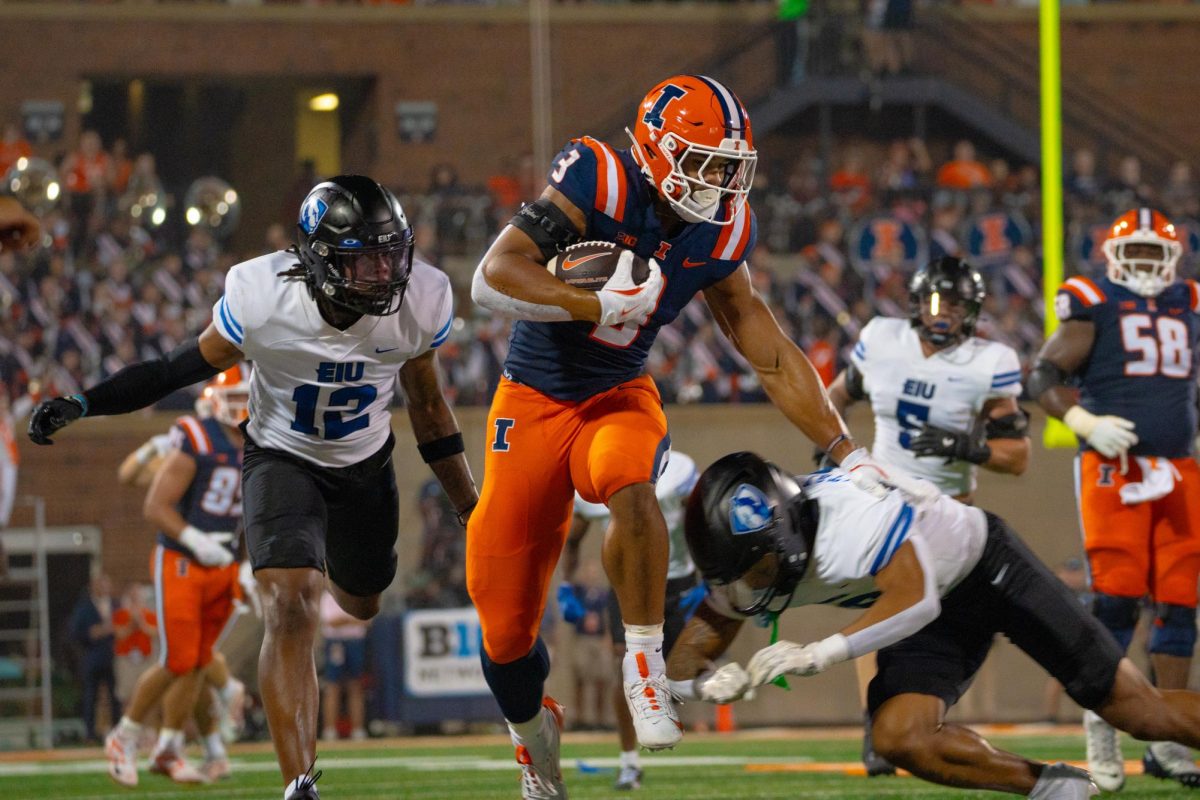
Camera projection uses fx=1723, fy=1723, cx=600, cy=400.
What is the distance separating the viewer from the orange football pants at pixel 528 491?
5.07m

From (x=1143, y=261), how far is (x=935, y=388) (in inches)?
39.7

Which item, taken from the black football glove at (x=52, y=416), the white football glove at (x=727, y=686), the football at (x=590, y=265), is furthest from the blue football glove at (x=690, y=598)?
the black football glove at (x=52, y=416)

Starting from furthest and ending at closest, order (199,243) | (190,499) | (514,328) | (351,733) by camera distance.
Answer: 1. (199,243)
2. (351,733)
3. (190,499)
4. (514,328)

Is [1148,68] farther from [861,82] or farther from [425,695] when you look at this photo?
[425,695]

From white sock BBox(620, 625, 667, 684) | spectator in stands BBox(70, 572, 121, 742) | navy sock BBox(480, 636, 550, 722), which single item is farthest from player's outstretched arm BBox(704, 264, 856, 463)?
spectator in stands BBox(70, 572, 121, 742)

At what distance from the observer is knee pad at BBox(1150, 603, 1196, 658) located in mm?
6742

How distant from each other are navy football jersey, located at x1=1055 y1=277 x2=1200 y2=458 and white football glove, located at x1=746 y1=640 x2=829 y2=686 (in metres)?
3.20

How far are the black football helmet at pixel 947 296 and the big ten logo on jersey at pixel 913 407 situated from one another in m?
0.20

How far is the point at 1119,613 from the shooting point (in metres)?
6.80

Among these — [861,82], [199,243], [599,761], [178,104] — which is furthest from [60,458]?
[861,82]

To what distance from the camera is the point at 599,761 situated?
9258 millimetres

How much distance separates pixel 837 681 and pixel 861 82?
8.79 meters

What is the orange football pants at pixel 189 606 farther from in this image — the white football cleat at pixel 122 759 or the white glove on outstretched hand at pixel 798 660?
the white glove on outstretched hand at pixel 798 660

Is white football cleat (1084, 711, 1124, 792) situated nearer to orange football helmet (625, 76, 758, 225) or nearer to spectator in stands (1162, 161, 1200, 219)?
orange football helmet (625, 76, 758, 225)
